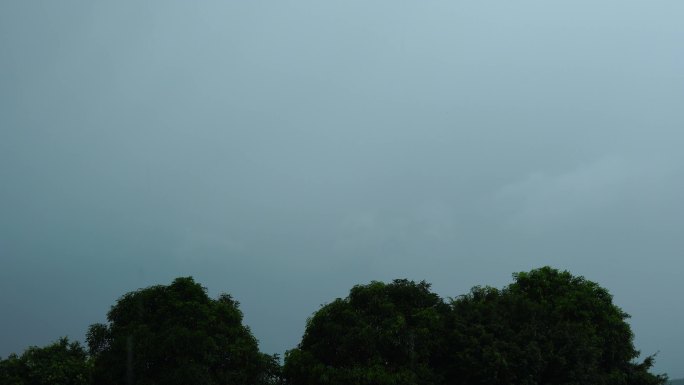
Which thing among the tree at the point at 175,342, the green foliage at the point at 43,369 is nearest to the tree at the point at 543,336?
the tree at the point at 175,342

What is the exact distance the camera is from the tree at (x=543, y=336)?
25.4 metres

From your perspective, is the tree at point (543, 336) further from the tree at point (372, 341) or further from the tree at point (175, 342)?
the tree at point (175, 342)

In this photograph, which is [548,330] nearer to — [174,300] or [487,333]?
[487,333]

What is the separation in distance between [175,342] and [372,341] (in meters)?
8.19

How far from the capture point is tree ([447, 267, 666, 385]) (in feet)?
83.3

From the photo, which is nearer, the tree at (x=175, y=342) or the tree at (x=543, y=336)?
the tree at (x=175, y=342)

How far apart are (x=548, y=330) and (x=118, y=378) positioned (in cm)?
1895

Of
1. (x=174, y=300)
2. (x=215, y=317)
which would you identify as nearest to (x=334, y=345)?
(x=215, y=317)

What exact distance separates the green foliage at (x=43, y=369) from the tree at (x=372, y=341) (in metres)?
8.82

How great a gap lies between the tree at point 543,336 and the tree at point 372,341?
4.77ft

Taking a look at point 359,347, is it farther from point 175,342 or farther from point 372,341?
point 175,342

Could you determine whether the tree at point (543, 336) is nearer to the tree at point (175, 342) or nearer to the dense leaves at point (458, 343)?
the dense leaves at point (458, 343)

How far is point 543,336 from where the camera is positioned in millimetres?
26594

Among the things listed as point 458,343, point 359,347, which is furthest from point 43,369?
point 458,343
